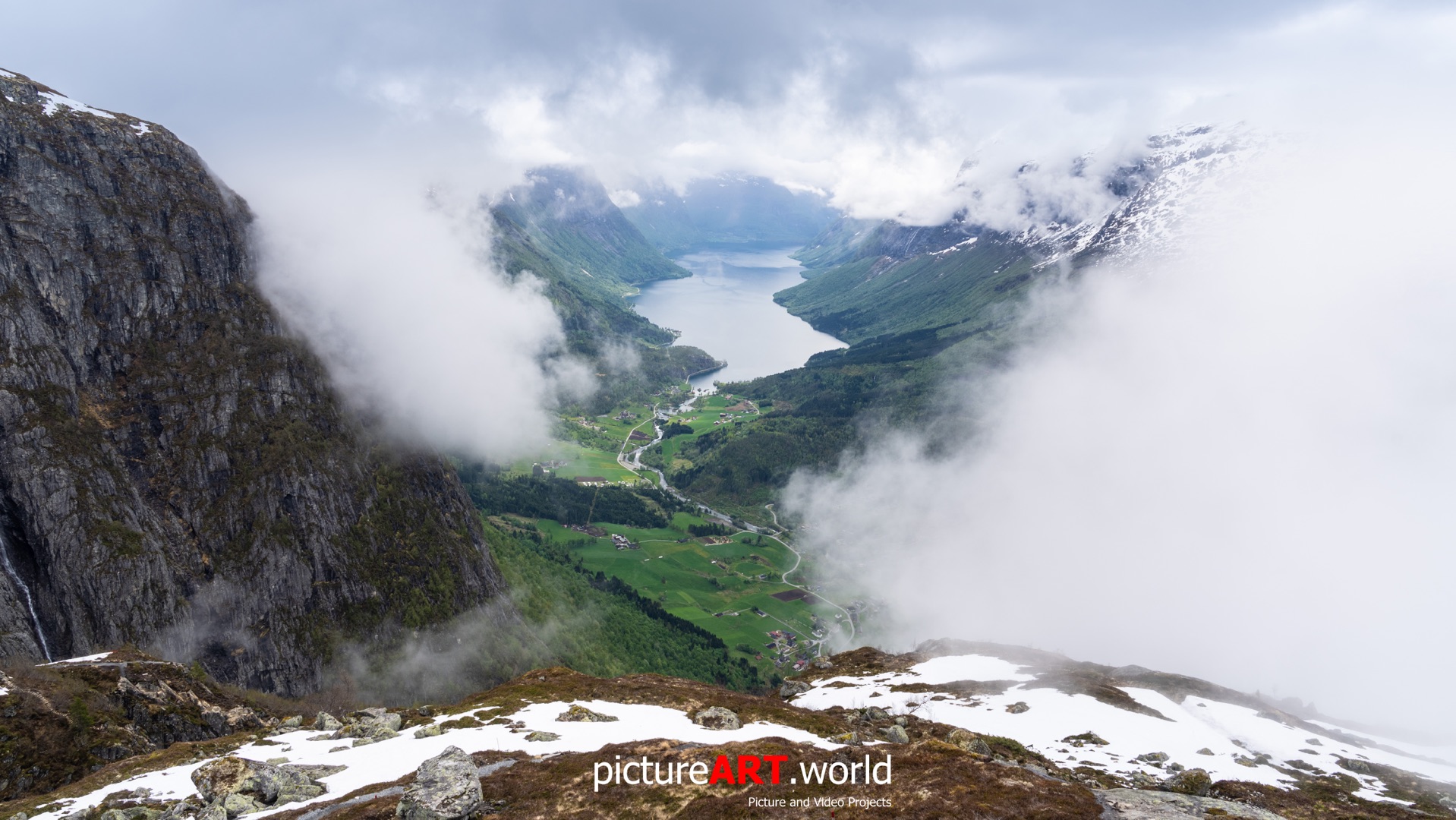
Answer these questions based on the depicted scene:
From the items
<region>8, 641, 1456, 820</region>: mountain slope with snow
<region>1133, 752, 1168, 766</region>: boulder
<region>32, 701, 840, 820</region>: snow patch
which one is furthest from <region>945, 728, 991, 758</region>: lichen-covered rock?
<region>1133, 752, 1168, 766</region>: boulder

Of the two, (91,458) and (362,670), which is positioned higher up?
(91,458)

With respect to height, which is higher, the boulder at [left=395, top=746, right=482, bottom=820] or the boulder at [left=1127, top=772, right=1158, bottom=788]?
the boulder at [left=395, top=746, right=482, bottom=820]

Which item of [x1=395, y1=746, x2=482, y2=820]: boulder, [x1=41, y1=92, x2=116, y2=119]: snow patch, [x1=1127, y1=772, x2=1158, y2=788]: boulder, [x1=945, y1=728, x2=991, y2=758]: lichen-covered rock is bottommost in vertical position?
[x1=1127, y1=772, x2=1158, y2=788]: boulder

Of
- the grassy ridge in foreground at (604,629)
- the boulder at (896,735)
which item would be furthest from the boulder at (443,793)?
the grassy ridge in foreground at (604,629)

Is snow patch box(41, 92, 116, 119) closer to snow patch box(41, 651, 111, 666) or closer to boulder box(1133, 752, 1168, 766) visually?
snow patch box(41, 651, 111, 666)

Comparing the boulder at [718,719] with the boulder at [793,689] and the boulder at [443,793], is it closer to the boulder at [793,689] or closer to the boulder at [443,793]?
the boulder at [443,793]

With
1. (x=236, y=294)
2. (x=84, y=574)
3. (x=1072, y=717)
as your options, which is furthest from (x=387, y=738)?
(x=236, y=294)

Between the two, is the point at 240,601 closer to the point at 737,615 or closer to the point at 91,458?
the point at 91,458
